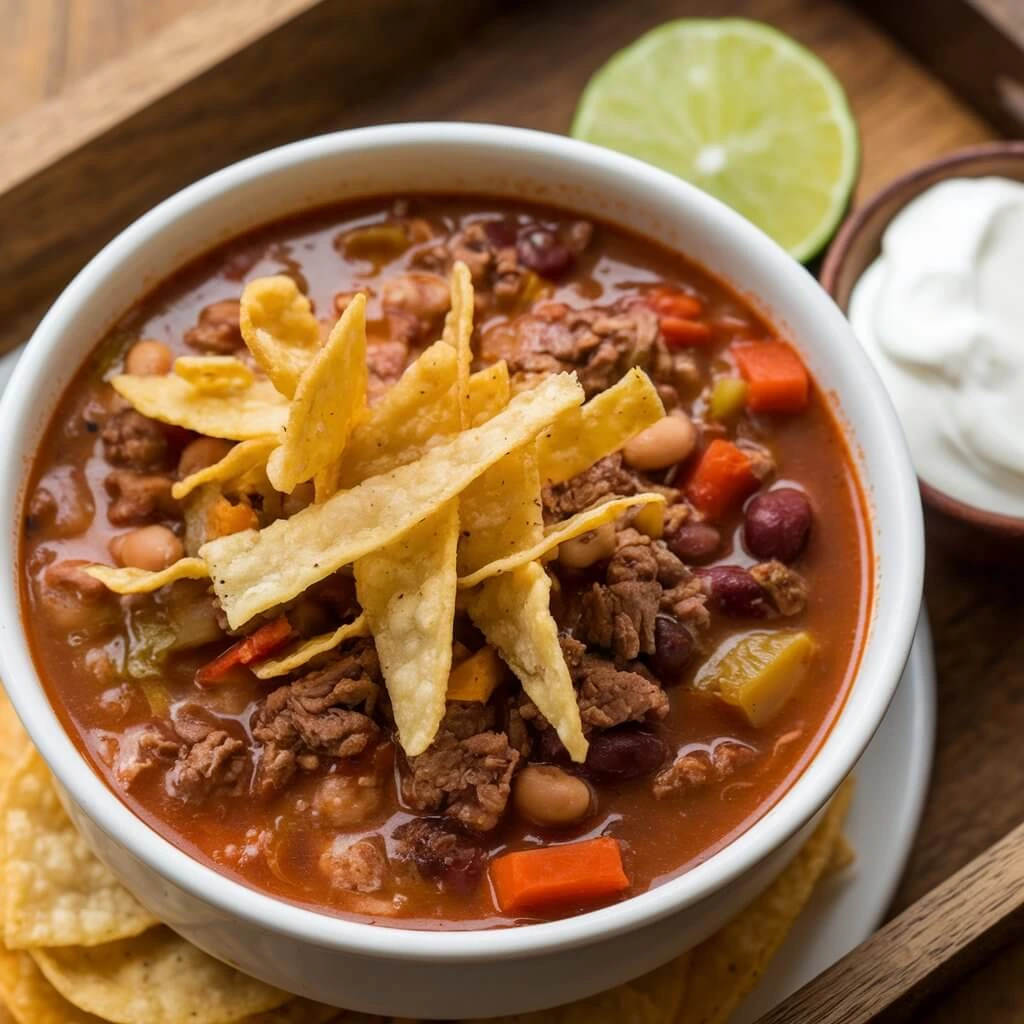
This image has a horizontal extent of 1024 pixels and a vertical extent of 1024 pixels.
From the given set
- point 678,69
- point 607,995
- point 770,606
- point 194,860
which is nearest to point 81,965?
point 194,860

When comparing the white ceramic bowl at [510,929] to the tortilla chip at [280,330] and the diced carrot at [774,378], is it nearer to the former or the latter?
the diced carrot at [774,378]

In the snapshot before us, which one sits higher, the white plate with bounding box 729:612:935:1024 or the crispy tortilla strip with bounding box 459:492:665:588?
the crispy tortilla strip with bounding box 459:492:665:588

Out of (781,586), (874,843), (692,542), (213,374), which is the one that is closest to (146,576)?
(213,374)

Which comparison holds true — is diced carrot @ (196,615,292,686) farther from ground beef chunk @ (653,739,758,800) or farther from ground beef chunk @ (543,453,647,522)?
ground beef chunk @ (653,739,758,800)

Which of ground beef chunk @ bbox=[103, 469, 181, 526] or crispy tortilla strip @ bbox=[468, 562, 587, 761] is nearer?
crispy tortilla strip @ bbox=[468, 562, 587, 761]

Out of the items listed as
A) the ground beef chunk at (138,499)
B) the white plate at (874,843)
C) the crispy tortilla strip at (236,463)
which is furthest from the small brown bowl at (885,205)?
the ground beef chunk at (138,499)

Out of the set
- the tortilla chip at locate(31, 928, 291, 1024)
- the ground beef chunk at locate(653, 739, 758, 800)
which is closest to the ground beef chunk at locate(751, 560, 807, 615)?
the ground beef chunk at locate(653, 739, 758, 800)

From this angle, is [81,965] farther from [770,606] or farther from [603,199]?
[603,199]

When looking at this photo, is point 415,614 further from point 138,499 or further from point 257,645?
point 138,499
